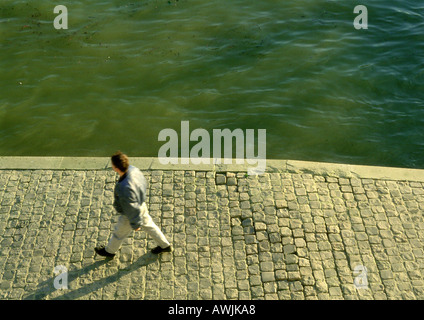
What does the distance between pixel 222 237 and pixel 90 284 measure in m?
Answer: 2.22

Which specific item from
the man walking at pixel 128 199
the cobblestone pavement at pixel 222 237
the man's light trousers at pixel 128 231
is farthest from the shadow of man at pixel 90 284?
the man walking at pixel 128 199

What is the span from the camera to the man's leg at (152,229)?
690 cm

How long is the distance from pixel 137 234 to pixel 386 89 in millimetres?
7756

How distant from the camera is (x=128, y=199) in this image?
6.46 meters

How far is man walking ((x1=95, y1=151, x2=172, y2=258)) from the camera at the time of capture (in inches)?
253

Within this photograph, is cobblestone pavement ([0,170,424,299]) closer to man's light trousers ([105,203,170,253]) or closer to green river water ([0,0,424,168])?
man's light trousers ([105,203,170,253])

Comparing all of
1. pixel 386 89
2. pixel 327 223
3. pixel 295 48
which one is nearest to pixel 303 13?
pixel 295 48

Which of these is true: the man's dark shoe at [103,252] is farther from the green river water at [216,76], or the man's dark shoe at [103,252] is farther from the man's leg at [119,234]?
the green river water at [216,76]

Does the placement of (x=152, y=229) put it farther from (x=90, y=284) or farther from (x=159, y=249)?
(x=90, y=284)

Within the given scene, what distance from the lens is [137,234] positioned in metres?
7.98

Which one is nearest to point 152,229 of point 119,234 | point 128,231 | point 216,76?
point 128,231

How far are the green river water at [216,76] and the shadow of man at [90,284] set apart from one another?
3493 millimetres

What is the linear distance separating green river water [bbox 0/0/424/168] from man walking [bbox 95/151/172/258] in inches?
145

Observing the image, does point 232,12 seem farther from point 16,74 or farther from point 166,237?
point 166,237
